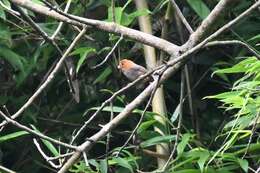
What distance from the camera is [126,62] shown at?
2.73m

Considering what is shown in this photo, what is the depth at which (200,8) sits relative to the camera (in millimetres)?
2609

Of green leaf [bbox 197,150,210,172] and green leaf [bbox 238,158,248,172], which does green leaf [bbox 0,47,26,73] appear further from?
green leaf [bbox 238,158,248,172]

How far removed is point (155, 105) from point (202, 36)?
0.54 metres

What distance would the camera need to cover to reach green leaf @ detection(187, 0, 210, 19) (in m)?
2.59

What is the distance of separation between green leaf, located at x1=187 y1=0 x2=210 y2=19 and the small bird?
349mm

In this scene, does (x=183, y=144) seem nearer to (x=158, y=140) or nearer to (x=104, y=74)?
(x=158, y=140)

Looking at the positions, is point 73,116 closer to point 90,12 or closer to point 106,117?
point 106,117

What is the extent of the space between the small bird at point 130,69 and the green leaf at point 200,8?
0.35 meters

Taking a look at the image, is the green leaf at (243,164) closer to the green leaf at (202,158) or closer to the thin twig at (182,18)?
the green leaf at (202,158)

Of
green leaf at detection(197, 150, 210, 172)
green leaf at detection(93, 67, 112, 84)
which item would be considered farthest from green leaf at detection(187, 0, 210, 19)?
green leaf at detection(197, 150, 210, 172)

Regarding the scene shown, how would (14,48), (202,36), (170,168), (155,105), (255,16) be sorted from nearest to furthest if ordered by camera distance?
(202,36) → (170,168) → (155,105) → (255,16) → (14,48)

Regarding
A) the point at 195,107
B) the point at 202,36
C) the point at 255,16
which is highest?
the point at 202,36

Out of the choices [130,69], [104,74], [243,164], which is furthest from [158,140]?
[130,69]

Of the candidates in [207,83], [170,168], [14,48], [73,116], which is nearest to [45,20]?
[14,48]
